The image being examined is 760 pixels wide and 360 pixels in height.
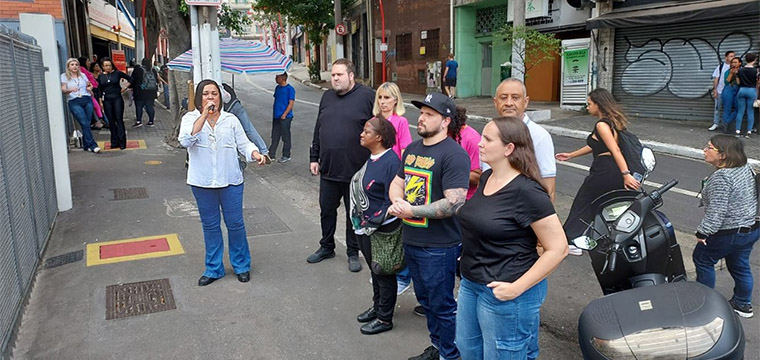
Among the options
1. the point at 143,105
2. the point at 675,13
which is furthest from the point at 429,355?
the point at 143,105

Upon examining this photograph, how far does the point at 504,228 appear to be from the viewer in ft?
8.54

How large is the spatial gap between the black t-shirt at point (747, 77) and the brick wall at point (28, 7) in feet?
47.4

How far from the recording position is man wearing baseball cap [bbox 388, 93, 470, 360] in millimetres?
3219

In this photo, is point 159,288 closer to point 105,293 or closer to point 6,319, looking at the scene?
point 105,293

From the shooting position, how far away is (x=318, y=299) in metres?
4.74

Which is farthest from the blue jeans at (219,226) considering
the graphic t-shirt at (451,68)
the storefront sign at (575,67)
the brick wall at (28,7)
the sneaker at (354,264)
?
the graphic t-shirt at (451,68)

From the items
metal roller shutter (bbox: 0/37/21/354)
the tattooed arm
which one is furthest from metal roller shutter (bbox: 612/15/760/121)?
metal roller shutter (bbox: 0/37/21/354)

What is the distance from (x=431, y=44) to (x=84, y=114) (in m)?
17.0

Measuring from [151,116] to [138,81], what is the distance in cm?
111

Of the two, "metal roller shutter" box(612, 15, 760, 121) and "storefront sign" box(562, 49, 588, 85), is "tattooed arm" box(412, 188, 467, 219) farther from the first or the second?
"storefront sign" box(562, 49, 588, 85)

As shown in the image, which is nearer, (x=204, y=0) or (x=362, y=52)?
(x=204, y=0)

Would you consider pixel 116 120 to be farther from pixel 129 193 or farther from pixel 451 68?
pixel 451 68

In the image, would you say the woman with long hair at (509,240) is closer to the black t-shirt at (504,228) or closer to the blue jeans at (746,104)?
the black t-shirt at (504,228)

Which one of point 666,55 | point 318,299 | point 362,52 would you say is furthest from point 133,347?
point 362,52
